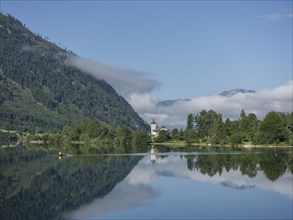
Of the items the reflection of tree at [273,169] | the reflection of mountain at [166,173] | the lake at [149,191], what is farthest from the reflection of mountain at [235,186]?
the reflection of mountain at [166,173]

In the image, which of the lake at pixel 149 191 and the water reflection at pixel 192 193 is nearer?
the water reflection at pixel 192 193

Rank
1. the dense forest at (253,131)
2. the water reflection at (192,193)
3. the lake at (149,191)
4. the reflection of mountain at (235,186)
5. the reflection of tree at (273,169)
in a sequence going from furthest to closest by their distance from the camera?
the dense forest at (253,131)
the reflection of tree at (273,169)
the reflection of mountain at (235,186)
the lake at (149,191)
the water reflection at (192,193)

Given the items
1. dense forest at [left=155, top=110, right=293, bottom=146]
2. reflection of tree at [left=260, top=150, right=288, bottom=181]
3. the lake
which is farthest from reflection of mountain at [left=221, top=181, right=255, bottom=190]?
dense forest at [left=155, top=110, right=293, bottom=146]

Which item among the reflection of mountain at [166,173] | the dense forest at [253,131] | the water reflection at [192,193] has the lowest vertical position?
the water reflection at [192,193]

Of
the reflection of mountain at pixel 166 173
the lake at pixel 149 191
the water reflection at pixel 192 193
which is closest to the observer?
the water reflection at pixel 192 193

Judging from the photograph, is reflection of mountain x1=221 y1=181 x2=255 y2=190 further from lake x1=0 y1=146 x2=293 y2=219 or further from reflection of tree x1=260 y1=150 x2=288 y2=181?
reflection of tree x1=260 y1=150 x2=288 y2=181

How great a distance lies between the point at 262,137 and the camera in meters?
162

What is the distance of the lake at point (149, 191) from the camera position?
138ft

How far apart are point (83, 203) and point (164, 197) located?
8.55 meters

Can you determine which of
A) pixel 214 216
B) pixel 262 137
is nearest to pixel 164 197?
pixel 214 216

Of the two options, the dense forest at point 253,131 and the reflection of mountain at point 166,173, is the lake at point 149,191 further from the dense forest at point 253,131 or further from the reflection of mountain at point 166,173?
the dense forest at point 253,131

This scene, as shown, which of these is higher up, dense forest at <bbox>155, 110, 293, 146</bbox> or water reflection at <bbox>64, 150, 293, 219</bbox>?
dense forest at <bbox>155, 110, 293, 146</bbox>

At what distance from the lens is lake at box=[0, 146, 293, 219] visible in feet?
138

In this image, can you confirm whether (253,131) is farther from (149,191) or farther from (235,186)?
(149,191)
